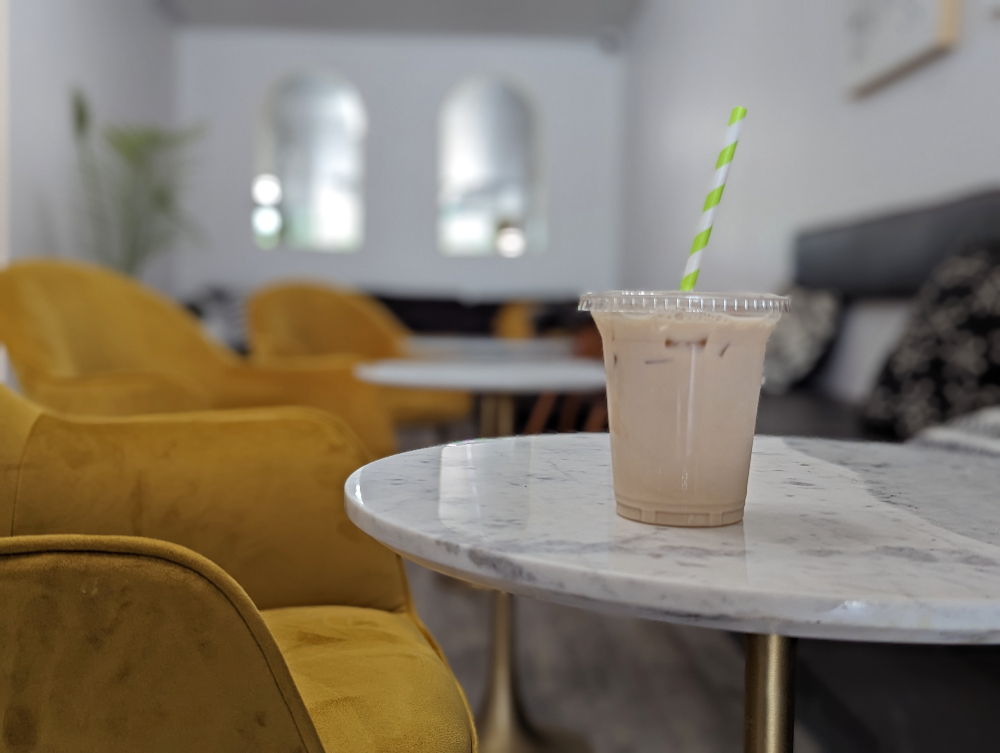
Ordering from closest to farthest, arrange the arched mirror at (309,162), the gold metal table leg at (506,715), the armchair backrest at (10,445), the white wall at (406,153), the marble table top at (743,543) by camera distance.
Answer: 1. the marble table top at (743,543)
2. the armchair backrest at (10,445)
3. the gold metal table leg at (506,715)
4. the white wall at (406,153)
5. the arched mirror at (309,162)

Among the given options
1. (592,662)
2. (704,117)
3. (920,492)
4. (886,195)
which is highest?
(704,117)

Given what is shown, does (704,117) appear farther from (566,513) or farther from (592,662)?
(566,513)

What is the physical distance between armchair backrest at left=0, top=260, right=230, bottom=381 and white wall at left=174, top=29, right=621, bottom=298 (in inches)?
164

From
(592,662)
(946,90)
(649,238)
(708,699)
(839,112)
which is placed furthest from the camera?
(649,238)

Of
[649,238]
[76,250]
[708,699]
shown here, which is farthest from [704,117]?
[708,699]

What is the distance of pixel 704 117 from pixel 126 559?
4534 mm

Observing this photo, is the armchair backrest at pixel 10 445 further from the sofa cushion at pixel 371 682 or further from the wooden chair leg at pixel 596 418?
the wooden chair leg at pixel 596 418

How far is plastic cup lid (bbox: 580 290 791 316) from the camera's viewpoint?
51 centimetres

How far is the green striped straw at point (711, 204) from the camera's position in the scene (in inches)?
22.3

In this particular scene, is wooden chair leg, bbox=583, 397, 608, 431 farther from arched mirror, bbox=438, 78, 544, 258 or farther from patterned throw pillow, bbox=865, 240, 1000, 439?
arched mirror, bbox=438, 78, 544, 258

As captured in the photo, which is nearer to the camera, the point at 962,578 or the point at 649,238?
the point at 962,578

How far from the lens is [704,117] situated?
459 centimetres

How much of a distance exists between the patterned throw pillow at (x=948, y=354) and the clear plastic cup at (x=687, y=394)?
1269 mm

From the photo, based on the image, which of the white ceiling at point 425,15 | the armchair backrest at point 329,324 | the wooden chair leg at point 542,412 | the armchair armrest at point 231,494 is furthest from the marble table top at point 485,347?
the armchair armrest at point 231,494
